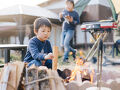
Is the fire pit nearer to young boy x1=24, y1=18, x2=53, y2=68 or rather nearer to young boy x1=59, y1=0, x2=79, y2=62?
young boy x1=24, y1=18, x2=53, y2=68

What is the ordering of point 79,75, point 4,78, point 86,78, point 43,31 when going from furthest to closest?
point 86,78 < point 79,75 < point 43,31 < point 4,78

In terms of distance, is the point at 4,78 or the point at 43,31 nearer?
the point at 4,78

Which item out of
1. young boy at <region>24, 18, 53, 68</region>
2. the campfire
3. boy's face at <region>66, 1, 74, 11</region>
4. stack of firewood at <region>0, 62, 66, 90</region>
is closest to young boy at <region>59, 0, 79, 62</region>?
boy's face at <region>66, 1, 74, 11</region>

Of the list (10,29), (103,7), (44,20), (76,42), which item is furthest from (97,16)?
(44,20)

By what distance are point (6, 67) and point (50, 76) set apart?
45 centimetres

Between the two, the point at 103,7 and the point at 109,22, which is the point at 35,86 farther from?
the point at 103,7

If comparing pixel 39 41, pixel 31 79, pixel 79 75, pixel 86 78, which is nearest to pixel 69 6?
pixel 86 78

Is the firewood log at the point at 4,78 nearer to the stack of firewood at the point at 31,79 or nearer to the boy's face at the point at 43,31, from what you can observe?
the stack of firewood at the point at 31,79

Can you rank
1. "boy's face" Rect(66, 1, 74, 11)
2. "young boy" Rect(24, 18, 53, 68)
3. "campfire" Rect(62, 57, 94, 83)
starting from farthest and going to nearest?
"boy's face" Rect(66, 1, 74, 11) → "campfire" Rect(62, 57, 94, 83) → "young boy" Rect(24, 18, 53, 68)

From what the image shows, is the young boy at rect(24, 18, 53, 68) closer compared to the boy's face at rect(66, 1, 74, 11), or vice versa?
the young boy at rect(24, 18, 53, 68)

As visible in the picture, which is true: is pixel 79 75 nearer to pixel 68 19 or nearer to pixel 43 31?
pixel 43 31

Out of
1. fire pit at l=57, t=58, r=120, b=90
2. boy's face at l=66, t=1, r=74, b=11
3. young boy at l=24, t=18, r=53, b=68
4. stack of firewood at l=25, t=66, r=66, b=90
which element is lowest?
fire pit at l=57, t=58, r=120, b=90

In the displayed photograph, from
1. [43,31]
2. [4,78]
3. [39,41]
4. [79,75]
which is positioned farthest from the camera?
[79,75]

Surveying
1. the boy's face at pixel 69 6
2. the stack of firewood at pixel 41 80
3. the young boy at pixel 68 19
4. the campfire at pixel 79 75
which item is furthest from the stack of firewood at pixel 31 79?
the boy's face at pixel 69 6
